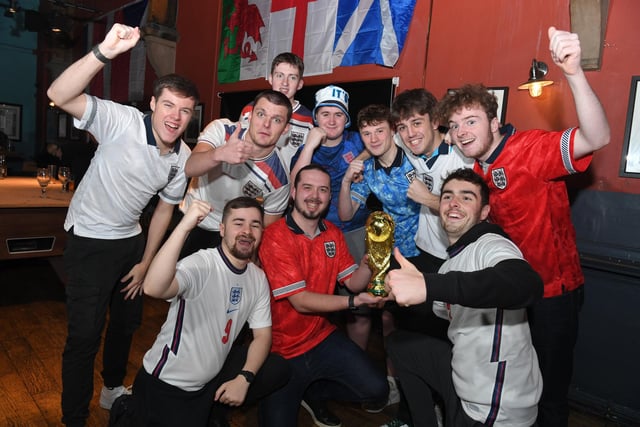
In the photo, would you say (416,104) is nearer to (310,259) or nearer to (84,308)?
(310,259)

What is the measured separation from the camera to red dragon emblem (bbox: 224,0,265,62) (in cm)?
539

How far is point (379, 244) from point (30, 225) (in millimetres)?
3197

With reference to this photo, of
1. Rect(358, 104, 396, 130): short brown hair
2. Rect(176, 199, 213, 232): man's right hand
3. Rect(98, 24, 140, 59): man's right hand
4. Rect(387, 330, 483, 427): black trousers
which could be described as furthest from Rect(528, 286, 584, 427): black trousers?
Rect(98, 24, 140, 59): man's right hand

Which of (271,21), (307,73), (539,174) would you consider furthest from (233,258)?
(271,21)

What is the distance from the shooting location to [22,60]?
10.4m

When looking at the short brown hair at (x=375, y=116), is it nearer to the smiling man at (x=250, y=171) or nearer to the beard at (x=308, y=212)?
the smiling man at (x=250, y=171)

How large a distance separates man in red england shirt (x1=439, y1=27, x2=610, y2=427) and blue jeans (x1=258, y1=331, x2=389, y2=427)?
888 mm

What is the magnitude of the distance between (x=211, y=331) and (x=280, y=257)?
1.84 feet

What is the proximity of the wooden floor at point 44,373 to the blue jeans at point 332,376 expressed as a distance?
354 mm

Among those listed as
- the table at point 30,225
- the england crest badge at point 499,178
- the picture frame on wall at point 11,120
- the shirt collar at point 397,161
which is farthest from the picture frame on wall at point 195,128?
the picture frame on wall at point 11,120

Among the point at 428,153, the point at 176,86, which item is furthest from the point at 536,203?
the point at 176,86

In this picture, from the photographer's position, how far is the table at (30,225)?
11.8ft

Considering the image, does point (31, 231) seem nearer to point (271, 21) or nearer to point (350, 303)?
point (350, 303)

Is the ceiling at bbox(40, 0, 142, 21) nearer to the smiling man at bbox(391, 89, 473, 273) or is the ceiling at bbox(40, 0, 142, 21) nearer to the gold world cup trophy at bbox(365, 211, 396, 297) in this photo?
the smiling man at bbox(391, 89, 473, 273)
